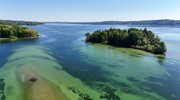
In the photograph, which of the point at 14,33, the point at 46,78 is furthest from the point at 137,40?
the point at 14,33

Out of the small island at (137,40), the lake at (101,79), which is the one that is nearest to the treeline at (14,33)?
the lake at (101,79)

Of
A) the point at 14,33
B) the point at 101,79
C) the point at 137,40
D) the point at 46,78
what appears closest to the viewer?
the point at 46,78

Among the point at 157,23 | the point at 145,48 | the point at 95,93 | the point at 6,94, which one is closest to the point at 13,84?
the point at 6,94

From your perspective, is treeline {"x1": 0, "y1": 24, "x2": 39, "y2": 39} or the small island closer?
the small island

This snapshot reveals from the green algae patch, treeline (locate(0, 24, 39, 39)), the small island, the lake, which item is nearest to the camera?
the green algae patch

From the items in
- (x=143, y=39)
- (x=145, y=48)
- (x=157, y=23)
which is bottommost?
(x=145, y=48)

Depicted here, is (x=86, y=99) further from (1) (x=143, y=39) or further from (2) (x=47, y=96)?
(1) (x=143, y=39)

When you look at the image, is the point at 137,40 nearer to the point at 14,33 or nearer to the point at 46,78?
the point at 46,78

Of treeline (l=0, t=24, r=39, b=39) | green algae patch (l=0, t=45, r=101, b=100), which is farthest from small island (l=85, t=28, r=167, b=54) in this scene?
treeline (l=0, t=24, r=39, b=39)

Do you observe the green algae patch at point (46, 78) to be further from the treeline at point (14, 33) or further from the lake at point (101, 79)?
the treeline at point (14, 33)

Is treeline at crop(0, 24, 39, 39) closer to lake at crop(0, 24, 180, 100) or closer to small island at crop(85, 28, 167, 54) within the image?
lake at crop(0, 24, 180, 100)

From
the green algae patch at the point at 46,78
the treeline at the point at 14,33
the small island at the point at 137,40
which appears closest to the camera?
the green algae patch at the point at 46,78
